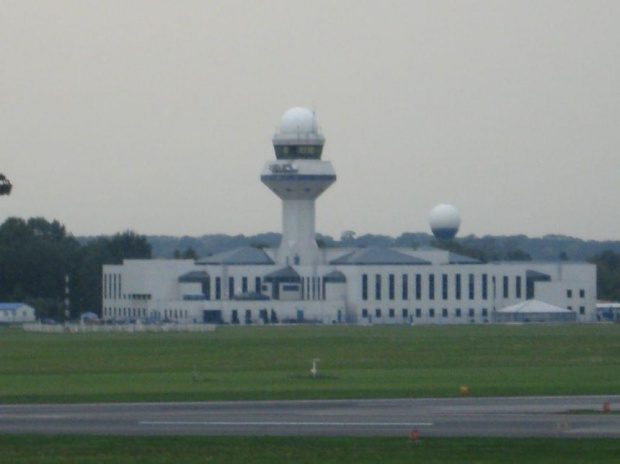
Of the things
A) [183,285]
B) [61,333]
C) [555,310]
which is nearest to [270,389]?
[61,333]

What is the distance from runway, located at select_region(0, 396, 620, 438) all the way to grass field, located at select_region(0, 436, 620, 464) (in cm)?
178

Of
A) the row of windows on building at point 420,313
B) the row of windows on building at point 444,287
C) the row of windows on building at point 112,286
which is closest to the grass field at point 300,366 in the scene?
the row of windows on building at point 420,313

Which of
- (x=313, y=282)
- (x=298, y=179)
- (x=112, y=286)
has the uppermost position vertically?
(x=298, y=179)

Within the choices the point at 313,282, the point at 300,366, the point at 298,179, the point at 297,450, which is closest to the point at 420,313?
the point at 313,282

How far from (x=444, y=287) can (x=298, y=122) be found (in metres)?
27.8

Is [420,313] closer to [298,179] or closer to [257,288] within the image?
[257,288]

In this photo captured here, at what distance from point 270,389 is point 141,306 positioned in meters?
130

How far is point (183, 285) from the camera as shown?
188500mm

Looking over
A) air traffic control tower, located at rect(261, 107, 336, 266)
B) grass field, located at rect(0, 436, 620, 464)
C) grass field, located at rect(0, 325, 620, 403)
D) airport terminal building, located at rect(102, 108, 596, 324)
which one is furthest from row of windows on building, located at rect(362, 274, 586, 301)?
grass field, located at rect(0, 436, 620, 464)

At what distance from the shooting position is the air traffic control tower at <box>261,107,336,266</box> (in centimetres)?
18912

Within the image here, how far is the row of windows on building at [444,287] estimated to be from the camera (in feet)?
600

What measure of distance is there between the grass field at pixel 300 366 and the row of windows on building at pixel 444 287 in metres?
56.3

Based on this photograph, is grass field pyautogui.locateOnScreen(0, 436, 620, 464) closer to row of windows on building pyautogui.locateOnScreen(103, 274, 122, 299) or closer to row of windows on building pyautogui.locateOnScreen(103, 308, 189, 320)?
row of windows on building pyautogui.locateOnScreen(103, 308, 189, 320)

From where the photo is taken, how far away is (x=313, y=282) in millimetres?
184375
